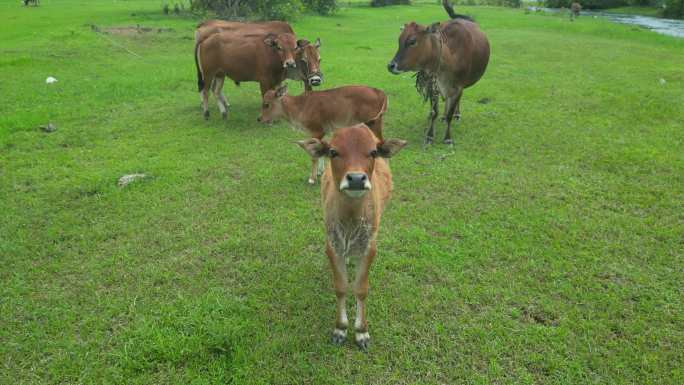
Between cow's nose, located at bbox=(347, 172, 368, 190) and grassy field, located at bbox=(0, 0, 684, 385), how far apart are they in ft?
4.88

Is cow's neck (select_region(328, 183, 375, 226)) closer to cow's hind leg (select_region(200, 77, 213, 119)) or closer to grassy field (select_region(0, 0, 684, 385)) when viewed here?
grassy field (select_region(0, 0, 684, 385))

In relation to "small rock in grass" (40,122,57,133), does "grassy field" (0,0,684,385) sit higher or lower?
lower

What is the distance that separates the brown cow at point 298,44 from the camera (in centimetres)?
809

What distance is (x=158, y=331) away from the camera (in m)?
3.64

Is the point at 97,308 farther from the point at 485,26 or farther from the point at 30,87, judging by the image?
the point at 485,26

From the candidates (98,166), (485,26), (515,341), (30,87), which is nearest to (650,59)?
(485,26)

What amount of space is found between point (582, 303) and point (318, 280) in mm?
2441

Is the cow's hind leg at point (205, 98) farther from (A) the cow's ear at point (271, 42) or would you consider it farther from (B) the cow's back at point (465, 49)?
(B) the cow's back at point (465, 49)

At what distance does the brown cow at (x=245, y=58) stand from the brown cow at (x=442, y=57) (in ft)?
7.41

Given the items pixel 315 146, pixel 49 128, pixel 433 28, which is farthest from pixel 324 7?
pixel 315 146

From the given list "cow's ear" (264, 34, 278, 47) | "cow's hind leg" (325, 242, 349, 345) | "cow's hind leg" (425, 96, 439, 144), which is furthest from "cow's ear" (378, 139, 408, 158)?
"cow's ear" (264, 34, 278, 47)

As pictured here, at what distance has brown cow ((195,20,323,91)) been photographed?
26.5 ft

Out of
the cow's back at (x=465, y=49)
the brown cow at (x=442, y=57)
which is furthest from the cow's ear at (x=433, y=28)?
the cow's back at (x=465, y=49)

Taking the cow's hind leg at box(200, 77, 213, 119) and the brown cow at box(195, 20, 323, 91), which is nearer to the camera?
the brown cow at box(195, 20, 323, 91)
